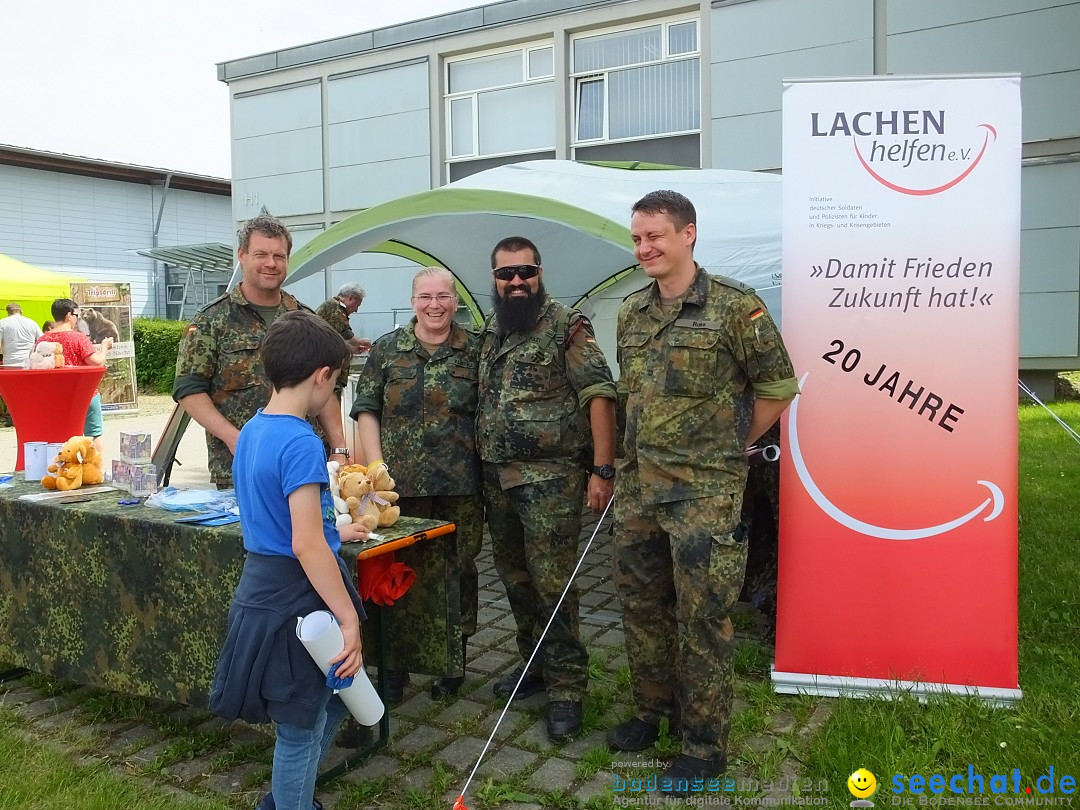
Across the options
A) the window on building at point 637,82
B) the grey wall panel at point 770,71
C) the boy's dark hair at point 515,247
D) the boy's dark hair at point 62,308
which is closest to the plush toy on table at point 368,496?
the boy's dark hair at point 515,247

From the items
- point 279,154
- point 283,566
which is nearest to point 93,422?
point 283,566

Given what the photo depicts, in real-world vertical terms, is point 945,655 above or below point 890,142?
below

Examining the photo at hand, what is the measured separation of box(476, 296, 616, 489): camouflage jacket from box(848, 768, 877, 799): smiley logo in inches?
54.2

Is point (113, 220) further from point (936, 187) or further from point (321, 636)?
point (321, 636)

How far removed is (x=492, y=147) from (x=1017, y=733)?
44.6 ft

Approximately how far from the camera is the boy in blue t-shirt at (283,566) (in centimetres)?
215

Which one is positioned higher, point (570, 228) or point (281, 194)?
point (281, 194)

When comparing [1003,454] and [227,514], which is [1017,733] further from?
[227,514]

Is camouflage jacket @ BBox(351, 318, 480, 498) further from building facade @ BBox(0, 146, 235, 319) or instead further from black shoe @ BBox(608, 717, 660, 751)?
building facade @ BBox(0, 146, 235, 319)

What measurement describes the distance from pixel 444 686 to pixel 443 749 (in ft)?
1.55

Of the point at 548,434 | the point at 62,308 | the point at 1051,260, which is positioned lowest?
the point at 548,434

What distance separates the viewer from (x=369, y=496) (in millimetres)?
2916

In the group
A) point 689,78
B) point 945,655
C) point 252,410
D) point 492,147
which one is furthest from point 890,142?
point 492,147

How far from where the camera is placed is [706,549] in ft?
8.93
